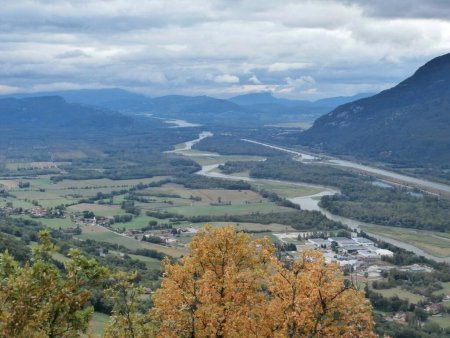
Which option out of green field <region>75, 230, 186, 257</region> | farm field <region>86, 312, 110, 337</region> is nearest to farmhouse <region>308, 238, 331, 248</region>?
green field <region>75, 230, 186, 257</region>

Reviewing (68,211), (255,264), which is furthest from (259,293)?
(68,211)

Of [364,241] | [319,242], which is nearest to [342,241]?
[319,242]

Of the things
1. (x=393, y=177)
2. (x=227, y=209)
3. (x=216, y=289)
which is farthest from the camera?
(x=393, y=177)

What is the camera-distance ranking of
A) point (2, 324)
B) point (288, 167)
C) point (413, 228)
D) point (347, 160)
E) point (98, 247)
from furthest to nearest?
point (347, 160) → point (288, 167) → point (413, 228) → point (98, 247) → point (2, 324)

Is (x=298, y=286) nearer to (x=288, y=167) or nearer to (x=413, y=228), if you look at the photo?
(x=413, y=228)

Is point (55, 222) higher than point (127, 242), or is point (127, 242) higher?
point (127, 242)

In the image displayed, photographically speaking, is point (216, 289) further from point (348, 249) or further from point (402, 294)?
point (348, 249)

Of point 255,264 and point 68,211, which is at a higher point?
point 255,264
